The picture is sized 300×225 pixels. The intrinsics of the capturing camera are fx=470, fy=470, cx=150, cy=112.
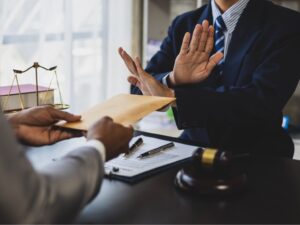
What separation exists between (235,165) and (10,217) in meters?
0.53

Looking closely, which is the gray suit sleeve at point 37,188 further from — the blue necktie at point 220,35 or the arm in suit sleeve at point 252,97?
the blue necktie at point 220,35

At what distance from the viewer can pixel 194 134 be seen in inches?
69.9

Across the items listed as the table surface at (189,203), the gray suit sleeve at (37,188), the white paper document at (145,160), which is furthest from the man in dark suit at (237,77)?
the gray suit sleeve at (37,188)

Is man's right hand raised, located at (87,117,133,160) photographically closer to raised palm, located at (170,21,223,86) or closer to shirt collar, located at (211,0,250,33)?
raised palm, located at (170,21,223,86)

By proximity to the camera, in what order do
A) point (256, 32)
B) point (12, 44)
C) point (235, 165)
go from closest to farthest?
point (235, 165), point (256, 32), point (12, 44)

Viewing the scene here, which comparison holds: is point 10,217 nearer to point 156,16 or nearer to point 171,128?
point 171,128

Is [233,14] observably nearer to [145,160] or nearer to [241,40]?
[241,40]

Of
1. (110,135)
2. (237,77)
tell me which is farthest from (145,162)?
(237,77)

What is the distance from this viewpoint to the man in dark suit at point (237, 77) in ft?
4.86

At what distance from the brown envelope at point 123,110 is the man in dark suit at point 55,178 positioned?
0.05 metres

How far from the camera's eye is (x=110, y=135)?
100 cm

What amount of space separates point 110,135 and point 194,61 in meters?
0.67

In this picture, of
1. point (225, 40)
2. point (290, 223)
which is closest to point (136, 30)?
point (225, 40)

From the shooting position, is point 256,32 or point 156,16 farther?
point 156,16
